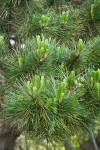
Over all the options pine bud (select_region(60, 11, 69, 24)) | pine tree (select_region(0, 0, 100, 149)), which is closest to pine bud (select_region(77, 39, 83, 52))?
pine tree (select_region(0, 0, 100, 149))

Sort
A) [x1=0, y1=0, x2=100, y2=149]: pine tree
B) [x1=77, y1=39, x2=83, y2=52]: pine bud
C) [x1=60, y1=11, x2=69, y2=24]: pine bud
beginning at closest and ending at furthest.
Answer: [x1=0, y1=0, x2=100, y2=149]: pine tree
[x1=77, y1=39, x2=83, y2=52]: pine bud
[x1=60, y1=11, x2=69, y2=24]: pine bud

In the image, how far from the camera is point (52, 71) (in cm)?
214

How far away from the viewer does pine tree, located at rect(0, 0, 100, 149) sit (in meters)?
1.80

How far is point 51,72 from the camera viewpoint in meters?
2.13

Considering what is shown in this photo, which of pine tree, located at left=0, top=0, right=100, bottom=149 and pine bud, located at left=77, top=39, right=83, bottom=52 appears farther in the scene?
pine bud, located at left=77, top=39, right=83, bottom=52

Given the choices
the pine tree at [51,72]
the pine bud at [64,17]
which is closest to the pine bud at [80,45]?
the pine tree at [51,72]

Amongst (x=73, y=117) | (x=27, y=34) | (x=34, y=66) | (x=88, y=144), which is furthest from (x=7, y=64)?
(x=88, y=144)

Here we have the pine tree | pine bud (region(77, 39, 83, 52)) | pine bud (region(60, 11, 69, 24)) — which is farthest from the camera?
pine bud (region(60, 11, 69, 24))

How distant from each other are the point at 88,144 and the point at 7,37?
335 cm

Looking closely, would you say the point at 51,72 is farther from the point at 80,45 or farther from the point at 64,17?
the point at 64,17

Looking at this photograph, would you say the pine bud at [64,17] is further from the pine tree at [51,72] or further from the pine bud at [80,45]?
the pine bud at [80,45]

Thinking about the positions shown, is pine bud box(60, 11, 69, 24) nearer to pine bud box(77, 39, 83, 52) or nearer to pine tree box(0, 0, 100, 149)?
pine tree box(0, 0, 100, 149)

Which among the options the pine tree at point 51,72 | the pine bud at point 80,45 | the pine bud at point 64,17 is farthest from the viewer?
the pine bud at point 64,17

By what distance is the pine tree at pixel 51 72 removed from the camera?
1797 mm
